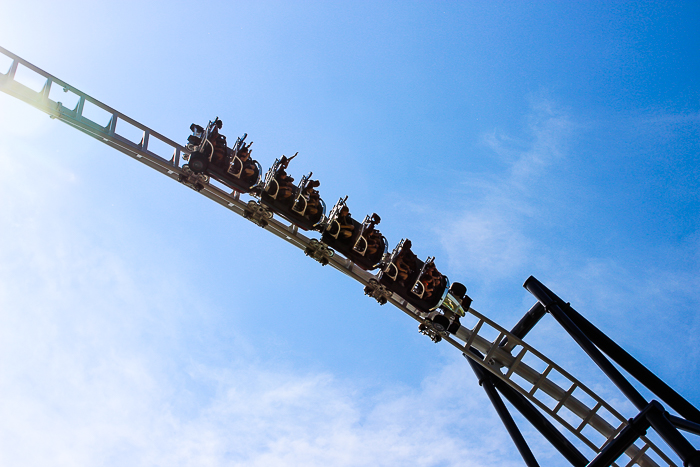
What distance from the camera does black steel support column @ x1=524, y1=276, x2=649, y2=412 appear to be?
873 cm

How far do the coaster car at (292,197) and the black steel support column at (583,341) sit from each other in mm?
3841

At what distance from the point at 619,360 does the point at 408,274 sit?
3577 mm

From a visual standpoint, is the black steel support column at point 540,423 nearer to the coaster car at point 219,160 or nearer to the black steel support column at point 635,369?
the black steel support column at point 635,369

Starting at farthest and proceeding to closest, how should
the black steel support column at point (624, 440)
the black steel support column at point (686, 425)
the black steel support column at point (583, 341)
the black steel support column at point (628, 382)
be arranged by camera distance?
the black steel support column at point (583, 341)
the black steel support column at point (686, 425)
the black steel support column at point (624, 440)
the black steel support column at point (628, 382)

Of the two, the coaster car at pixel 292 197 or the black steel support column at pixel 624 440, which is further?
the coaster car at pixel 292 197

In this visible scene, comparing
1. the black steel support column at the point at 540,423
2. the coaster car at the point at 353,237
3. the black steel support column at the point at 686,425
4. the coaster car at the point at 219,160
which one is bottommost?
the black steel support column at the point at 686,425

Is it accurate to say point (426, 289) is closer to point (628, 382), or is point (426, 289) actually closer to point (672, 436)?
point (628, 382)

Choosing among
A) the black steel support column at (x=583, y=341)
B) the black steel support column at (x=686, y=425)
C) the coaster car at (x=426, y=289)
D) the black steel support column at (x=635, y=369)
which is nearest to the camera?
the black steel support column at (x=686, y=425)

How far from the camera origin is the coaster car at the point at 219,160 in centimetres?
944

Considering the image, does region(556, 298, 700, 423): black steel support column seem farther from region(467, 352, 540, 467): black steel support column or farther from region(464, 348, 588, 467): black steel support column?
region(467, 352, 540, 467): black steel support column

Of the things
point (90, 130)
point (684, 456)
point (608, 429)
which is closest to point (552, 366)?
point (608, 429)

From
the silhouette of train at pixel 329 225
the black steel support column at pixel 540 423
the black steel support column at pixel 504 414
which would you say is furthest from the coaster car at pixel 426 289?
the black steel support column at pixel 504 414

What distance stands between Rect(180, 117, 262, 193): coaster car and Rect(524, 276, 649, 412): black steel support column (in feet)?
16.5

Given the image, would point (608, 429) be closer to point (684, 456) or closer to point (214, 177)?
point (684, 456)
